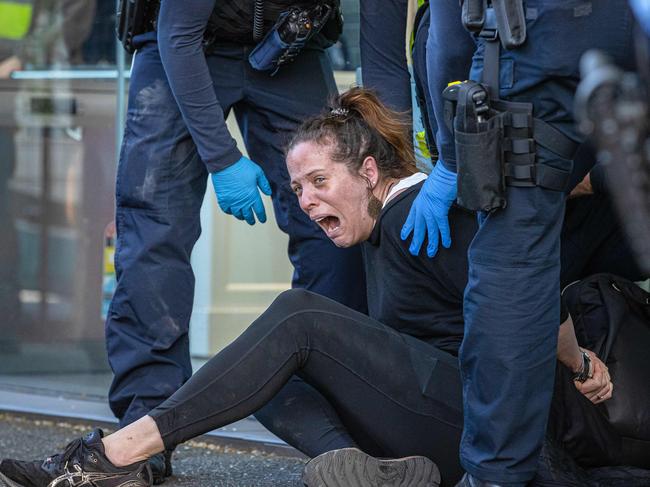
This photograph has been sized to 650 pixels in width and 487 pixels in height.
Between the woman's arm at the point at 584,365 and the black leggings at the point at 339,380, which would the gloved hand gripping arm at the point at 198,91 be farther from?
the woman's arm at the point at 584,365

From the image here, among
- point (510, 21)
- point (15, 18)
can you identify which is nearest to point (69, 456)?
point (510, 21)

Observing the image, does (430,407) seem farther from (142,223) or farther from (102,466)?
(142,223)

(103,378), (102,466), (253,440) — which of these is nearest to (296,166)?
(102,466)

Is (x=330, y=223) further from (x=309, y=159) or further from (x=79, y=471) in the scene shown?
(x=79, y=471)

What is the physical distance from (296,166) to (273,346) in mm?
432

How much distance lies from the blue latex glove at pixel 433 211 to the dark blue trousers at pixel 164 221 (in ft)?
1.68

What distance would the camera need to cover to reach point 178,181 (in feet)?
8.92

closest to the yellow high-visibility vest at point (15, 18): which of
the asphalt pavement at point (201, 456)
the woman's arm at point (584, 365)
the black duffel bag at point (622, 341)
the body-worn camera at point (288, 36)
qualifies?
the asphalt pavement at point (201, 456)

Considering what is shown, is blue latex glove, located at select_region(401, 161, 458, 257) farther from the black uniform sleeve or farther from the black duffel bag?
the black uniform sleeve

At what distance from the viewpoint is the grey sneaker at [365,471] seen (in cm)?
214

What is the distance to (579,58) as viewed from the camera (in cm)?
191

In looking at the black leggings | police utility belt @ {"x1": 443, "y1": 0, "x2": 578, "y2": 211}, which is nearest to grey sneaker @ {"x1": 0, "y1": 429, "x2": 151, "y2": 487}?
the black leggings

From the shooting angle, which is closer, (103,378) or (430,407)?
(430,407)

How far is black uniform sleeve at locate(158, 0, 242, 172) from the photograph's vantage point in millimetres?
2518
